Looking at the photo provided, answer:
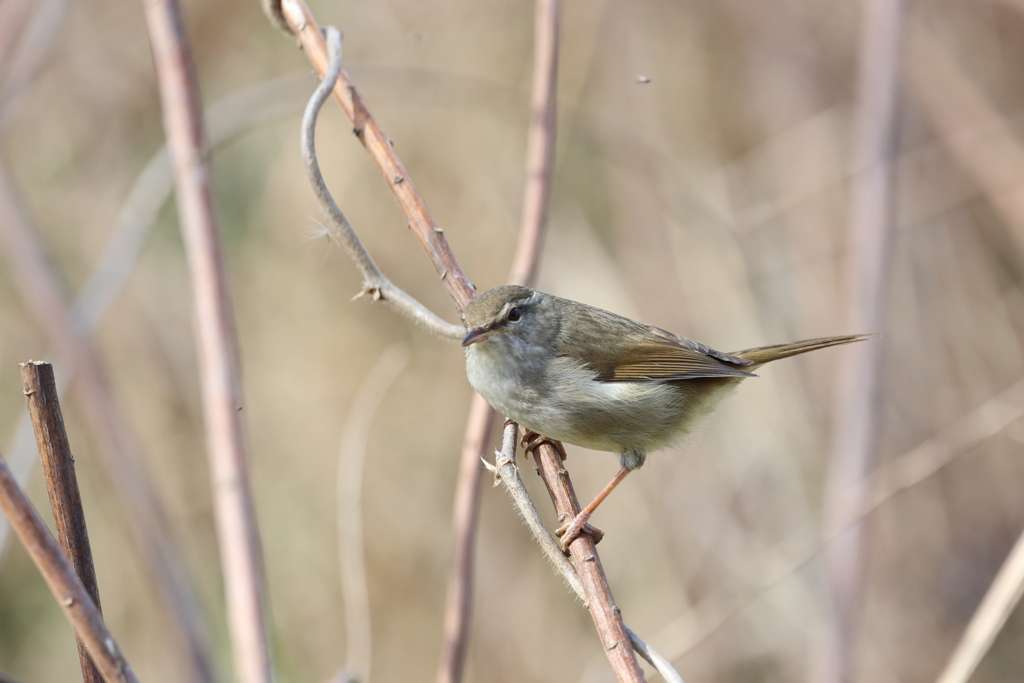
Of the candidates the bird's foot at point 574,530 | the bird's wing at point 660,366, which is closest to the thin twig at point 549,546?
the bird's foot at point 574,530

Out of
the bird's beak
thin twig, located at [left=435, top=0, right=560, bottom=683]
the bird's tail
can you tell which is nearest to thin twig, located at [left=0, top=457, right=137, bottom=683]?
thin twig, located at [left=435, top=0, right=560, bottom=683]

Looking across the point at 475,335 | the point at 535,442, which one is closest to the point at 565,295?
the point at 535,442

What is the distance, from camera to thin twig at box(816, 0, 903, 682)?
2.85 m

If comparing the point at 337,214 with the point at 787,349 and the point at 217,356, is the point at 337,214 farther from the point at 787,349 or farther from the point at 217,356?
the point at 787,349

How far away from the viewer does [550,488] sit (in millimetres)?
2375

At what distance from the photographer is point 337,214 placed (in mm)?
1966

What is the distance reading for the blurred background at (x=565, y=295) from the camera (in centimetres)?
514

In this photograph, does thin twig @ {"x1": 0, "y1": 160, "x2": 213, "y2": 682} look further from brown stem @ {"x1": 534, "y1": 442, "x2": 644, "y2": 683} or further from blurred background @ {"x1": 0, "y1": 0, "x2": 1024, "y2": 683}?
blurred background @ {"x1": 0, "y1": 0, "x2": 1024, "y2": 683}

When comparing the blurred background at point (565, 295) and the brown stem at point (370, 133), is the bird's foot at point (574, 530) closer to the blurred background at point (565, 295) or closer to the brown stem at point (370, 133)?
the brown stem at point (370, 133)

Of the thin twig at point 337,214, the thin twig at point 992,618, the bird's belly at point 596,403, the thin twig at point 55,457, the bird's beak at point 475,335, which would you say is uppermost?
the thin twig at point 337,214

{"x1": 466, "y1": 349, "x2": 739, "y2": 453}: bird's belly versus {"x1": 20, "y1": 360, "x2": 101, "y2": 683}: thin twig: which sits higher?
{"x1": 466, "y1": 349, "x2": 739, "y2": 453}: bird's belly

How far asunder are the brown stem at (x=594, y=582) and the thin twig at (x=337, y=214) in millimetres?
587

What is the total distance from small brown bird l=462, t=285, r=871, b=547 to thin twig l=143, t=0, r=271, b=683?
4.19ft

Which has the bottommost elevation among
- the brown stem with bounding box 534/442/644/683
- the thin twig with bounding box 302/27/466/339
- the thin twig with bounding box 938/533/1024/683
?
the thin twig with bounding box 938/533/1024/683
